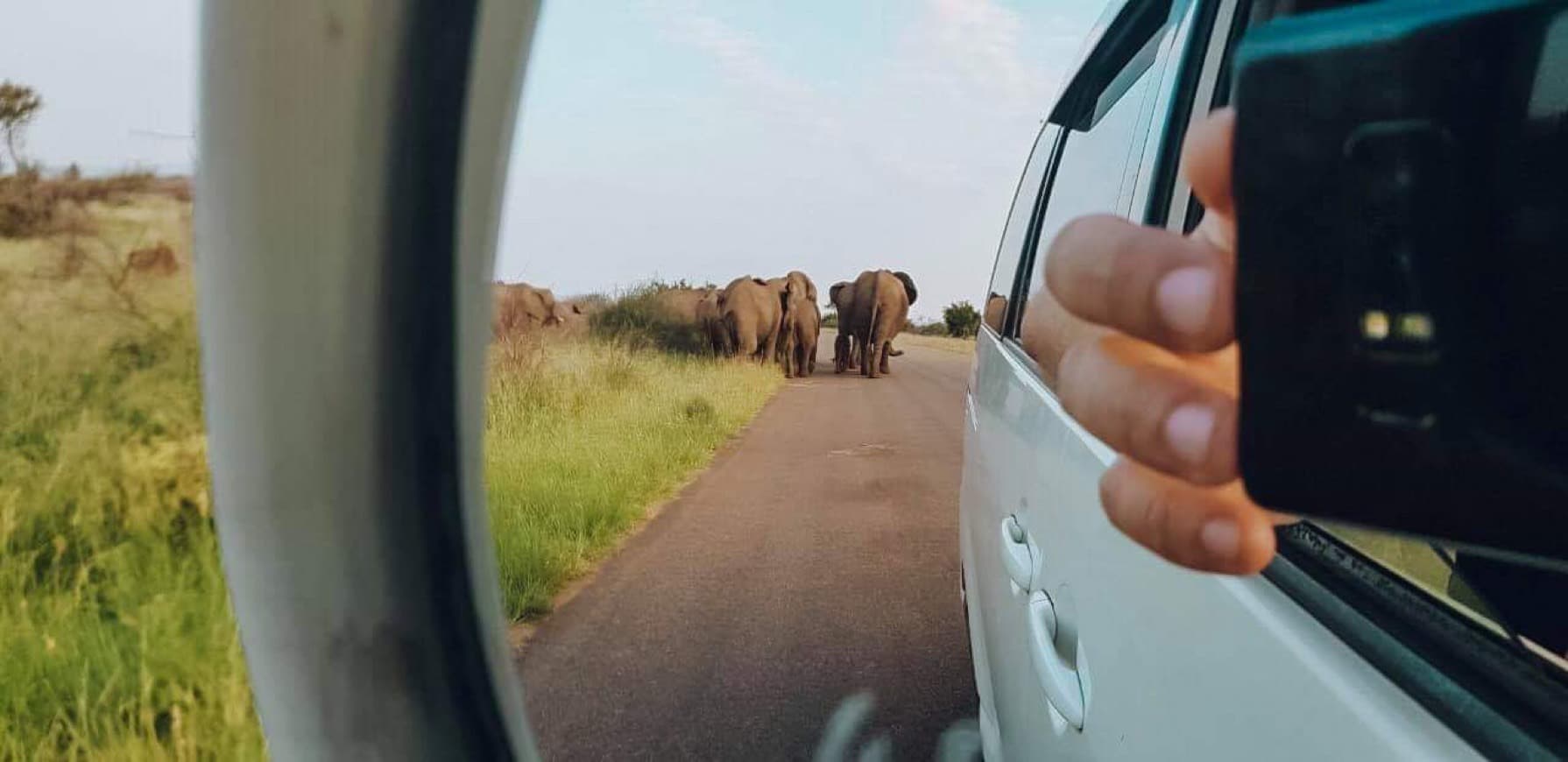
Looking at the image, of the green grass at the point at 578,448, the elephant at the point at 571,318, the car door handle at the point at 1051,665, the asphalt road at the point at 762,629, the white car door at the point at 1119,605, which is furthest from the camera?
the elephant at the point at 571,318

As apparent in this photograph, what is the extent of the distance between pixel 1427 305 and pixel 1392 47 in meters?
0.07

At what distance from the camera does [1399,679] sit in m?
0.80

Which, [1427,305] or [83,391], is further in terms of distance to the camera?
[83,391]

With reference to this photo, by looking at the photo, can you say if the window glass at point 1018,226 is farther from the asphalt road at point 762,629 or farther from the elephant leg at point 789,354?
the elephant leg at point 789,354

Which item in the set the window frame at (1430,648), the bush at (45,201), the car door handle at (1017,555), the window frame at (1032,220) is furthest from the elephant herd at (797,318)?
the window frame at (1430,648)

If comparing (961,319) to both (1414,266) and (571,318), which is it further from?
(1414,266)

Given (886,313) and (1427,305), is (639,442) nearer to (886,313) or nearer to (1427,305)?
(1427,305)

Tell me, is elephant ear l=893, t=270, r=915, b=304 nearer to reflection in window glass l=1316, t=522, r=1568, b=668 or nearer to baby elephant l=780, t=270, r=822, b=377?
baby elephant l=780, t=270, r=822, b=377

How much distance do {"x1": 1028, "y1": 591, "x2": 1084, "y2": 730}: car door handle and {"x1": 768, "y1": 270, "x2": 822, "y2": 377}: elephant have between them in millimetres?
20870

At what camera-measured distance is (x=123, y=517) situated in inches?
Result: 149

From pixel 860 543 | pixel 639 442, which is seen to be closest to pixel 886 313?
pixel 639 442

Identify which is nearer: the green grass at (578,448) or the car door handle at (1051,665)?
the car door handle at (1051,665)

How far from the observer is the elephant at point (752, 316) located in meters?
21.8

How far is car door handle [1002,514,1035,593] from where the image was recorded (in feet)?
5.90
